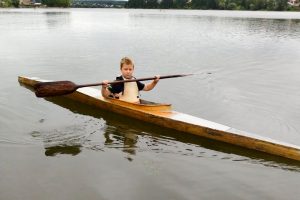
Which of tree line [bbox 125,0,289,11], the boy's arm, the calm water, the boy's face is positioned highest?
tree line [bbox 125,0,289,11]

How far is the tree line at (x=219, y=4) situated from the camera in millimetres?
119625

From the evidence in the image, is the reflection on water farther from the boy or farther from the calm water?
the boy

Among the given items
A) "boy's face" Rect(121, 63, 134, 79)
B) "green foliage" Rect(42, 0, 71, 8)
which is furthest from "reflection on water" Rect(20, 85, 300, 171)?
"green foliage" Rect(42, 0, 71, 8)

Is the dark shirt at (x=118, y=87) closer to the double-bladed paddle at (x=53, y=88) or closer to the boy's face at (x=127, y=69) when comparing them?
the boy's face at (x=127, y=69)

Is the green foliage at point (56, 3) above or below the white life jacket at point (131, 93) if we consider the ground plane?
above

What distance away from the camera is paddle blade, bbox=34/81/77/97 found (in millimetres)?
8945

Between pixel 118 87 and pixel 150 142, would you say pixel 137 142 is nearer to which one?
pixel 150 142

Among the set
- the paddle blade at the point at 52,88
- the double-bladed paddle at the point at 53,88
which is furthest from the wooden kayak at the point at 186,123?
the paddle blade at the point at 52,88

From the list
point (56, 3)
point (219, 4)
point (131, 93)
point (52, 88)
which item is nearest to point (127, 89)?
point (131, 93)

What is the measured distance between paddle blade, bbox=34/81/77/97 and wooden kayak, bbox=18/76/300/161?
1027 mm

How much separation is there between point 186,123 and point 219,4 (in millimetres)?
126929

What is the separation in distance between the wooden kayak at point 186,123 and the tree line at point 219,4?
392ft

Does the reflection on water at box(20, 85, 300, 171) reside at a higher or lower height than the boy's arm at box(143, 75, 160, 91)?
lower

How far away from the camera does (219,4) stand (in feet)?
421
